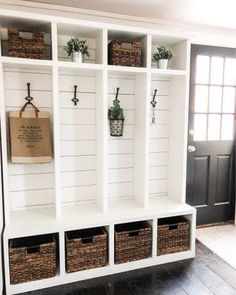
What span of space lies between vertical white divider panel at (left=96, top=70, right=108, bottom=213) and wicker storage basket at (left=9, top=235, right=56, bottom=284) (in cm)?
55

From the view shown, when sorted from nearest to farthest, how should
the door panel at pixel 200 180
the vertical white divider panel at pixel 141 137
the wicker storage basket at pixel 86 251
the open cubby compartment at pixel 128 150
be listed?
the wicker storage basket at pixel 86 251 → the vertical white divider panel at pixel 141 137 → the open cubby compartment at pixel 128 150 → the door panel at pixel 200 180

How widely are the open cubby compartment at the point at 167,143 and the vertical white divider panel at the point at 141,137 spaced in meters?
0.18

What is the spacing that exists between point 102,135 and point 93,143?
311mm

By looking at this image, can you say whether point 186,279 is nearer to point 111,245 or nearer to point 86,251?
point 111,245

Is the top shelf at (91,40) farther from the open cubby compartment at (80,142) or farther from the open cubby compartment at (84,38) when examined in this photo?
the open cubby compartment at (80,142)

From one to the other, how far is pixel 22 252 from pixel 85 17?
2.07 metres

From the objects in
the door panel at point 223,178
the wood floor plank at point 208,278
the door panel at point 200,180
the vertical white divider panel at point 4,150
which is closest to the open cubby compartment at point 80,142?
the vertical white divider panel at point 4,150

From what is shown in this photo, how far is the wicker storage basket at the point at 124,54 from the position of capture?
2.28m

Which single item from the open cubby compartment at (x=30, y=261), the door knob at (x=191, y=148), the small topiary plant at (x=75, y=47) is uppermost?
the small topiary plant at (x=75, y=47)

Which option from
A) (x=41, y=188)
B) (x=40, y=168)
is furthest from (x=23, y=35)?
(x=41, y=188)

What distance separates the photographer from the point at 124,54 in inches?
90.4

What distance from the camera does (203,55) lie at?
2.94 m

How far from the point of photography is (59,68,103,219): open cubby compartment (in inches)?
94.8

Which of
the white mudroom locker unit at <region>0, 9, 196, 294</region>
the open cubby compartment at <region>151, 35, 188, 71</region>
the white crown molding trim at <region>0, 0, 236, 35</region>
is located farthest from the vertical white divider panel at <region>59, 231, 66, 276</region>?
the white crown molding trim at <region>0, 0, 236, 35</region>
